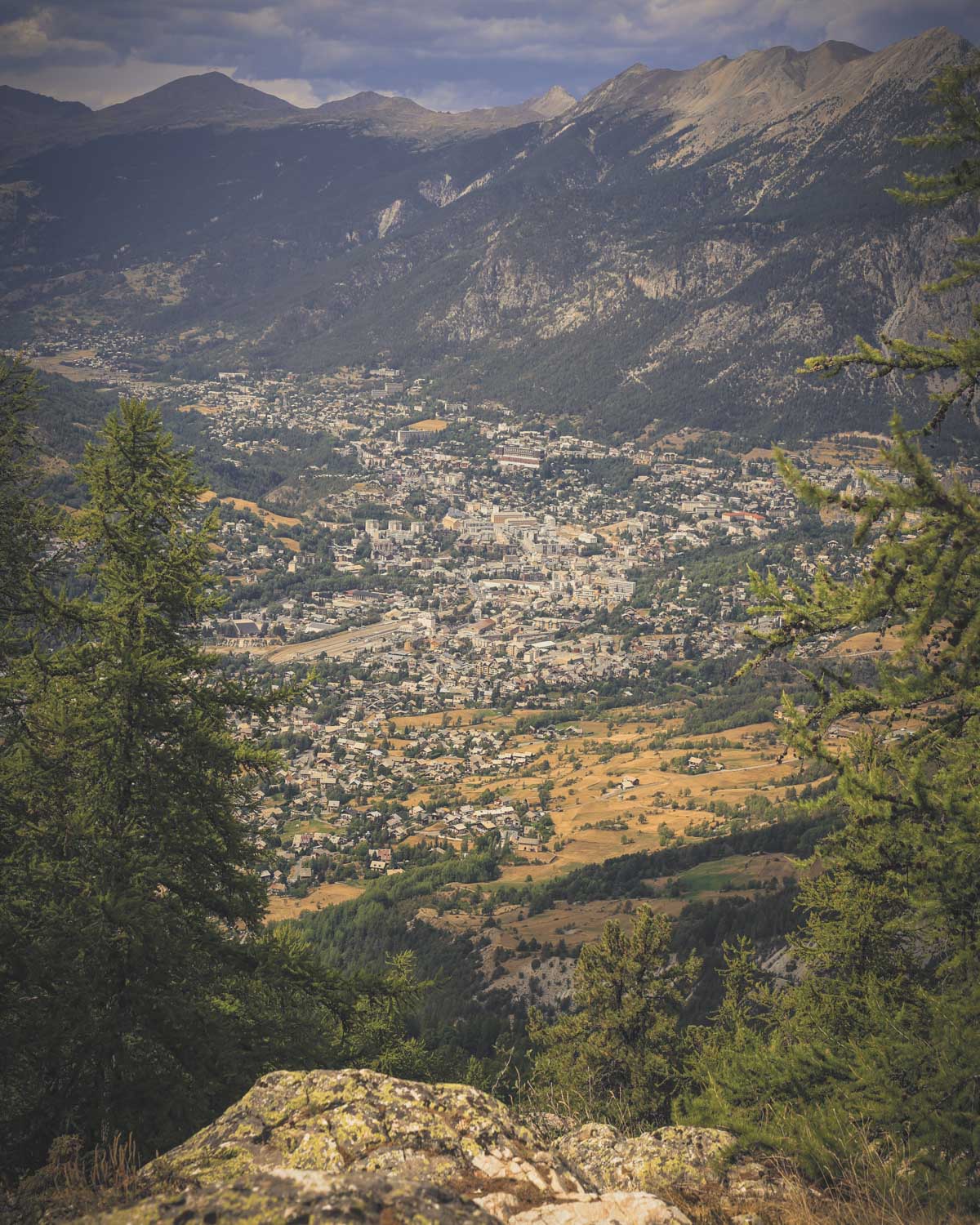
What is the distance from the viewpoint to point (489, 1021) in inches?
1564

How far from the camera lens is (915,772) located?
8141 millimetres

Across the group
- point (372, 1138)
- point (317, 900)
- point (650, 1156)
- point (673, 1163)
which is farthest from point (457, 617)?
point (372, 1138)

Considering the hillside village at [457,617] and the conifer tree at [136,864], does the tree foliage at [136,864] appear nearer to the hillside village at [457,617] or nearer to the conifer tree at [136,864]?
the conifer tree at [136,864]

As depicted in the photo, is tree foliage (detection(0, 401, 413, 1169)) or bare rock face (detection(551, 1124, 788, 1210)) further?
tree foliage (detection(0, 401, 413, 1169))

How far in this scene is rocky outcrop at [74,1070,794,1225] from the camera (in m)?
4.69

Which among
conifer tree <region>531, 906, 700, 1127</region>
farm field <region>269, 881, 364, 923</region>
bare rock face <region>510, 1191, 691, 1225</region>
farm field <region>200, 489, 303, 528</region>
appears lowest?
farm field <region>269, 881, 364, 923</region>

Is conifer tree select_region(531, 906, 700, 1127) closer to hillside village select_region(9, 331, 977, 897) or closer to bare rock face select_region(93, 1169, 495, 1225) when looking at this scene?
bare rock face select_region(93, 1169, 495, 1225)

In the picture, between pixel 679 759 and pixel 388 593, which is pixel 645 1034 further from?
pixel 388 593

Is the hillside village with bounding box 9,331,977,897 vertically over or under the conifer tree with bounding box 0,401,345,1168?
under

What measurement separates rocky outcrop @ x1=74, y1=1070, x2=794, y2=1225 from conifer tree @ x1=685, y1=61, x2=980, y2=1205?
6.04 feet

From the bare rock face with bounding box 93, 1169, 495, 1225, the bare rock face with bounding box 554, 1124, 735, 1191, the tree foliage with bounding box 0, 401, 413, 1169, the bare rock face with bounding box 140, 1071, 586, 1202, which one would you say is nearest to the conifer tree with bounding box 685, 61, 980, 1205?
the bare rock face with bounding box 554, 1124, 735, 1191

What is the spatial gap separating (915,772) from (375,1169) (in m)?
5.71

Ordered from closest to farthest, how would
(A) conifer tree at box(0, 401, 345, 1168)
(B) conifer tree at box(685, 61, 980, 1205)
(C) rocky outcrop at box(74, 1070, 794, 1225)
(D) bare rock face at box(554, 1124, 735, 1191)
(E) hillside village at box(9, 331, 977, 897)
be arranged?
(C) rocky outcrop at box(74, 1070, 794, 1225), (D) bare rock face at box(554, 1124, 735, 1191), (B) conifer tree at box(685, 61, 980, 1205), (A) conifer tree at box(0, 401, 345, 1168), (E) hillside village at box(9, 331, 977, 897)

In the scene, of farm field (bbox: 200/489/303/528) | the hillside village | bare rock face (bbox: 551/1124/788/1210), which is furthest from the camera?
farm field (bbox: 200/489/303/528)
